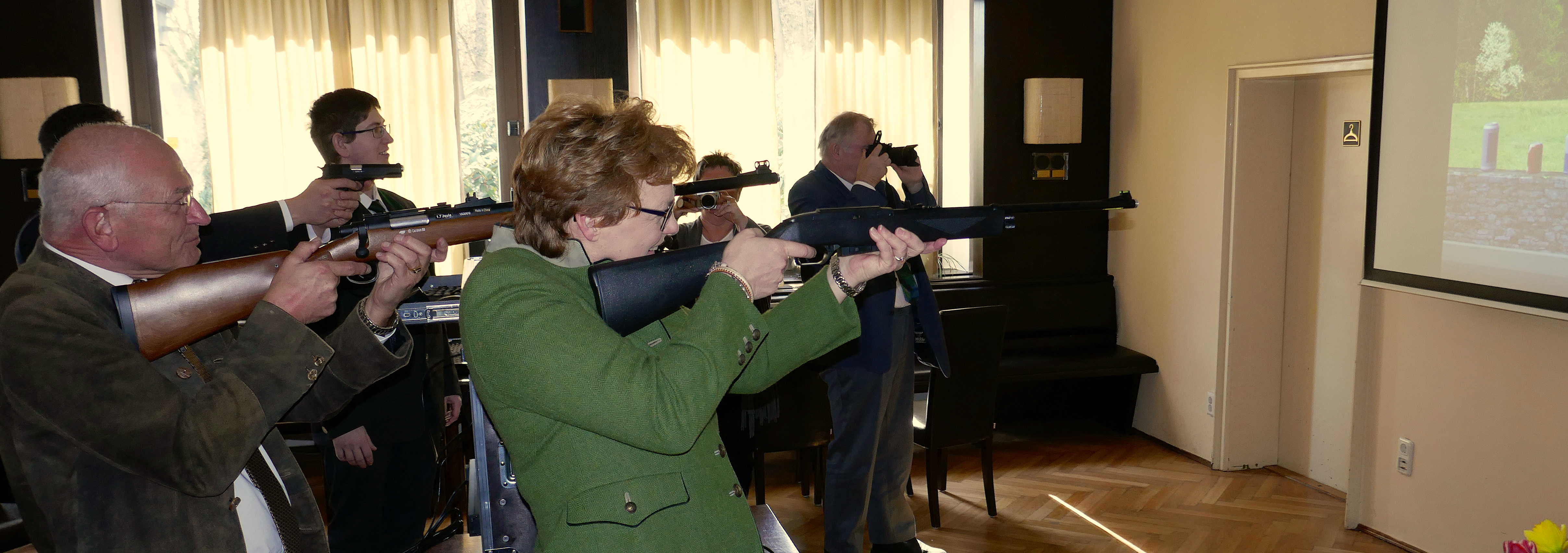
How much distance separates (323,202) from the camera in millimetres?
2617

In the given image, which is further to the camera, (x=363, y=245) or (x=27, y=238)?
(x=27, y=238)

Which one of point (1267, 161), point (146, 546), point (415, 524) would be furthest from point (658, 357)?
point (1267, 161)

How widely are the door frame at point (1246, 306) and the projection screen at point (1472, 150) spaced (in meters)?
0.94

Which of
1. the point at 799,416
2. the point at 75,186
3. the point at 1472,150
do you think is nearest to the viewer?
the point at 75,186

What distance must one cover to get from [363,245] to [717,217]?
1.87 meters

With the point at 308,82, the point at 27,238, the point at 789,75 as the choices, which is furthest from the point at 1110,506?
the point at 308,82

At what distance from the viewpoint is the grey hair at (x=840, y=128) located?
11.8ft

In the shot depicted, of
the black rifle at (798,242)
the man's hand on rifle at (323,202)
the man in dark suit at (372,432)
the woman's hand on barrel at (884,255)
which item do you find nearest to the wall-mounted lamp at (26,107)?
the man in dark suit at (372,432)

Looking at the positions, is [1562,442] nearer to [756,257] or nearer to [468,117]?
[756,257]

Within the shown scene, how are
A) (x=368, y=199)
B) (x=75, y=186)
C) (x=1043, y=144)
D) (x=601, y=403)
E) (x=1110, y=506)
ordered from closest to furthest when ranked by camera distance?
(x=601, y=403)
(x=75, y=186)
(x=368, y=199)
(x=1110, y=506)
(x=1043, y=144)

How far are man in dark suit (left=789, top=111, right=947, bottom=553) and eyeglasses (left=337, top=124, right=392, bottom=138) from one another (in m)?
1.42

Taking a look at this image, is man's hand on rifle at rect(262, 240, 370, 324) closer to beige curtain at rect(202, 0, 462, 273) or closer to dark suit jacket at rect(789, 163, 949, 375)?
dark suit jacket at rect(789, 163, 949, 375)

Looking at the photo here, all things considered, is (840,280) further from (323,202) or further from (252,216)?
(252,216)

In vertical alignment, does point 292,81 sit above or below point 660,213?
above
